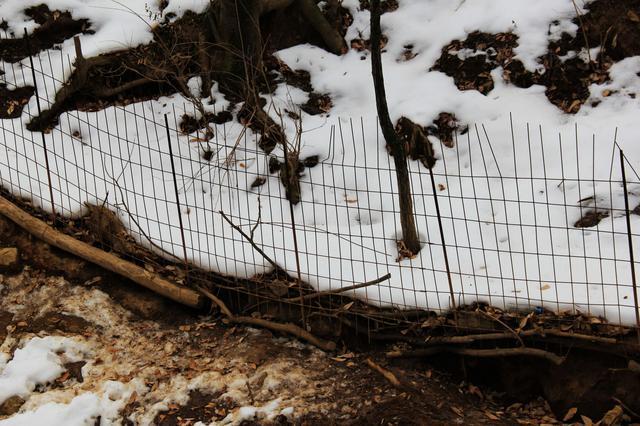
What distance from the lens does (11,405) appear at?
5.10 m

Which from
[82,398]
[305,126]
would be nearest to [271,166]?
[305,126]

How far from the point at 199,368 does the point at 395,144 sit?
2.36 m

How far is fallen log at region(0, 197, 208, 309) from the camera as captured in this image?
6.00 metres

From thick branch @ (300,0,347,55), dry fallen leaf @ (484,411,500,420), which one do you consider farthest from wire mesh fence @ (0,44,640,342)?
thick branch @ (300,0,347,55)

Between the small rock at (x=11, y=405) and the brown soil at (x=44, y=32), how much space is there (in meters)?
4.54

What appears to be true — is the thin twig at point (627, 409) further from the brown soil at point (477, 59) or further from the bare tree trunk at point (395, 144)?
the brown soil at point (477, 59)

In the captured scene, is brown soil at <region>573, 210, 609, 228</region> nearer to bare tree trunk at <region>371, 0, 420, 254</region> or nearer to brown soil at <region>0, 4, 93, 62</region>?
bare tree trunk at <region>371, 0, 420, 254</region>

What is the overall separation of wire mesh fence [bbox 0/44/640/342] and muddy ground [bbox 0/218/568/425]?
0.43 meters

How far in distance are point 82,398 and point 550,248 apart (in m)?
3.75

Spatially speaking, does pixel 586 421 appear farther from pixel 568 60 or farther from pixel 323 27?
pixel 323 27

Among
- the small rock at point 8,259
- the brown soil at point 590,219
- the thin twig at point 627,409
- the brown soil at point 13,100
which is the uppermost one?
the brown soil at point 13,100

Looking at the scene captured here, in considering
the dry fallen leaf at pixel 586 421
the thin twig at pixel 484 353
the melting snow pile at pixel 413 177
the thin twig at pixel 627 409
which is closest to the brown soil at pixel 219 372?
the thin twig at pixel 484 353

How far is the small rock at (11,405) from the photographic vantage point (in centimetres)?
507

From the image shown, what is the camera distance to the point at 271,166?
23.1ft
